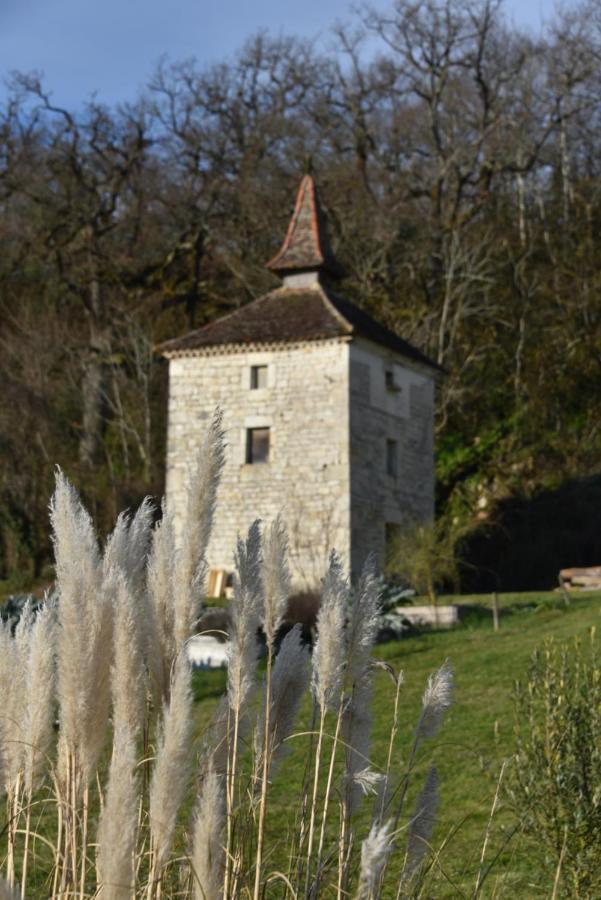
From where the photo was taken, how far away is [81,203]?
32750 millimetres

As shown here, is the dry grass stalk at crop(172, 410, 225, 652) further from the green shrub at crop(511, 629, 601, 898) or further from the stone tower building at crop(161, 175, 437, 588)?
the stone tower building at crop(161, 175, 437, 588)

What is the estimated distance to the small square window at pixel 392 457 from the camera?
2538 centimetres

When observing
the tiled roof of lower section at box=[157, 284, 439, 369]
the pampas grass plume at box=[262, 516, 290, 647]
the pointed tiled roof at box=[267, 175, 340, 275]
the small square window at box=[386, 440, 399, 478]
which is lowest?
the pampas grass plume at box=[262, 516, 290, 647]

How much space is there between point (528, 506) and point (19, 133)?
16693 millimetres

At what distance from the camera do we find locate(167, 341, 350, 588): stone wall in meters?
23.7

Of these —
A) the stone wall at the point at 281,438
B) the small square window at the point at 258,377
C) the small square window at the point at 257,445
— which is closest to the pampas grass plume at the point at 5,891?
the stone wall at the point at 281,438

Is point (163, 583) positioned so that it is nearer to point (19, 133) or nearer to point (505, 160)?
point (505, 160)

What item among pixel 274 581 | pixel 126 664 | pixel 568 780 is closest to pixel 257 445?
pixel 568 780

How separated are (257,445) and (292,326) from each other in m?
2.37

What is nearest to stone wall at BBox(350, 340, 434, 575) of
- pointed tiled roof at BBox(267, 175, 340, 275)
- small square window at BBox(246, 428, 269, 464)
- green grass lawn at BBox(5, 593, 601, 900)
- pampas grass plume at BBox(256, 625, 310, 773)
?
small square window at BBox(246, 428, 269, 464)

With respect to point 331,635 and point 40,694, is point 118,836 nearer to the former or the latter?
point 40,694

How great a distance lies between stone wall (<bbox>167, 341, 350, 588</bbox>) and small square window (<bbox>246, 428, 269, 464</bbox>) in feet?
0.43

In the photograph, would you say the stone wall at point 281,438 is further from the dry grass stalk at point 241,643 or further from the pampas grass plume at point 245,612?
the pampas grass plume at point 245,612

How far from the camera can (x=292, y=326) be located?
81.3ft
